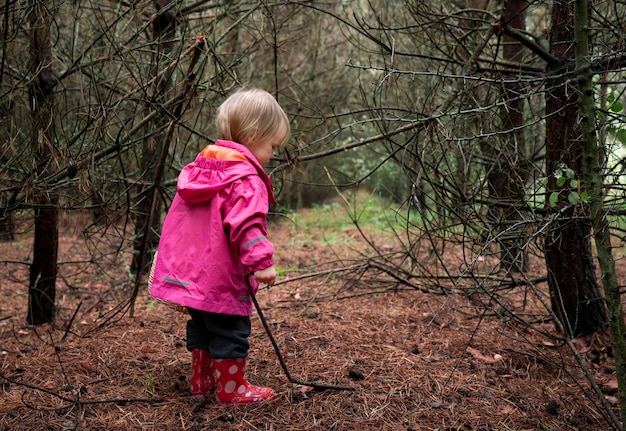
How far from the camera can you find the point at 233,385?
2.46 meters

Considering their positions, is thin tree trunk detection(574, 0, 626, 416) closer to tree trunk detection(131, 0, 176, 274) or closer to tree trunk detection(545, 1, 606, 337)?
tree trunk detection(545, 1, 606, 337)

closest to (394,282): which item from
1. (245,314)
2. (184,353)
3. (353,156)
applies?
(184,353)

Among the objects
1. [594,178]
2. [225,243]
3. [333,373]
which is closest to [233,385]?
[333,373]

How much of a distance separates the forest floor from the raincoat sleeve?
726 millimetres

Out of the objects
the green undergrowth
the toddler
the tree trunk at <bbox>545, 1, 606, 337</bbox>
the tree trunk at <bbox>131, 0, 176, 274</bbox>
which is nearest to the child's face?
the toddler

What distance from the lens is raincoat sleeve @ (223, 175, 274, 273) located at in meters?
2.22

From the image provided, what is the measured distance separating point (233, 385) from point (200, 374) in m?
0.22

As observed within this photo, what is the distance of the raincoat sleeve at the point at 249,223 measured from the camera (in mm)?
2219

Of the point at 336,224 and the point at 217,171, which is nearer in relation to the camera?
the point at 217,171

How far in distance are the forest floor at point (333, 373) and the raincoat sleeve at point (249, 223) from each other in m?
0.73

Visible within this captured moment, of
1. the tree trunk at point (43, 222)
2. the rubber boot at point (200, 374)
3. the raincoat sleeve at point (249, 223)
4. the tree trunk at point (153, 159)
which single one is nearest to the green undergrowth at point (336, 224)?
the tree trunk at point (153, 159)

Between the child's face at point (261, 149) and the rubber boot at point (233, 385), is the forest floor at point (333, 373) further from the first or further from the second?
the child's face at point (261, 149)

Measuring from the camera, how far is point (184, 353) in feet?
10.4

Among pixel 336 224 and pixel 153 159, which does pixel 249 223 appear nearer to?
pixel 153 159
